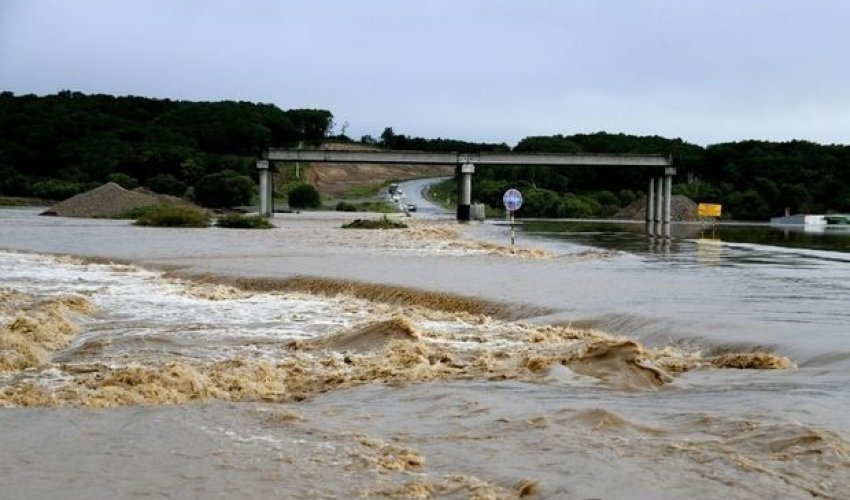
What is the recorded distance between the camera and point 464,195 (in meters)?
90.9

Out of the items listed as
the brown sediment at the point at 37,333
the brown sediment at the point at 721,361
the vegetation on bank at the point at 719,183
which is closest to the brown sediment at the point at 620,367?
the brown sediment at the point at 721,361

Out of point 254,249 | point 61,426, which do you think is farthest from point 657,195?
point 61,426

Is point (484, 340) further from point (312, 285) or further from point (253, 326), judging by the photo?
point (312, 285)

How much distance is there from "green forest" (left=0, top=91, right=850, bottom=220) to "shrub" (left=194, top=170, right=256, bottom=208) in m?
0.13

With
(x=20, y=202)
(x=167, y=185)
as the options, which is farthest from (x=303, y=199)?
(x=20, y=202)

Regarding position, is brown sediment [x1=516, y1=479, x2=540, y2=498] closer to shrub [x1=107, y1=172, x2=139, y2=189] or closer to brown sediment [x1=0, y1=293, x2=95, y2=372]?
brown sediment [x1=0, y1=293, x2=95, y2=372]

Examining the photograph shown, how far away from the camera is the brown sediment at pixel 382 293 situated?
17750 mm

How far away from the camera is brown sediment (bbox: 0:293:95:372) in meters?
12.0

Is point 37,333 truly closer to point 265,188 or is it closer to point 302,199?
point 265,188

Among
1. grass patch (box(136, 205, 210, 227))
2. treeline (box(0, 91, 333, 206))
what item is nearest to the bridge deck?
treeline (box(0, 91, 333, 206))

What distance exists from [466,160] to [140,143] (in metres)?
83.1

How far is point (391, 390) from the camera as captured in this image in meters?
10.4

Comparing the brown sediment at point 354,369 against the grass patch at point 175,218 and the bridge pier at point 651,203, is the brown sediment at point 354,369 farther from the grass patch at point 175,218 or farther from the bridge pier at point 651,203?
the bridge pier at point 651,203

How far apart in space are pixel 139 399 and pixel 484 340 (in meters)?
6.19
